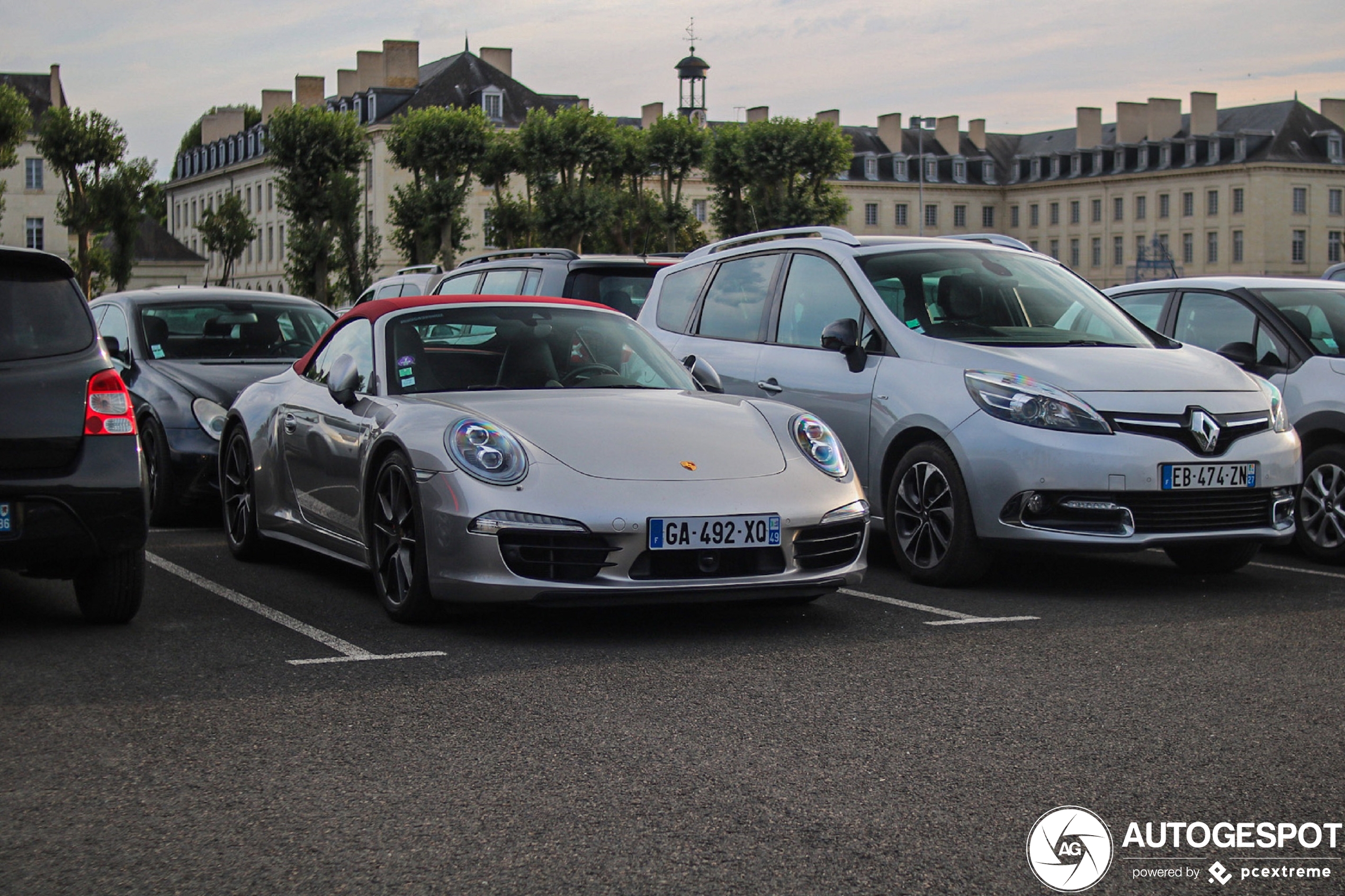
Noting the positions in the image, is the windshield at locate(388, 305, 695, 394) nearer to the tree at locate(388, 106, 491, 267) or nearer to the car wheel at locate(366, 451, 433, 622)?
the car wheel at locate(366, 451, 433, 622)

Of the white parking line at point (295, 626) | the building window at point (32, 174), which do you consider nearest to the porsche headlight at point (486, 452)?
the white parking line at point (295, 626)

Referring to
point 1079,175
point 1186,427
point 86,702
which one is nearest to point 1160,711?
point 1186,427

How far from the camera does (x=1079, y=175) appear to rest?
377 ft

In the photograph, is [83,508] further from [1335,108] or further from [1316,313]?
[1335,108]

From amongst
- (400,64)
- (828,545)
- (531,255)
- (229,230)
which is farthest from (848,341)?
(400,64)

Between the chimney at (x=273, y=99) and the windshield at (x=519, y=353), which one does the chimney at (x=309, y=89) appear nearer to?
the chimney at (x=273, y=99)

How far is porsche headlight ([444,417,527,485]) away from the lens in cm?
629

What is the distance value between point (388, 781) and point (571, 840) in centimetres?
72

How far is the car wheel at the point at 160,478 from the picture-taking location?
1052cm

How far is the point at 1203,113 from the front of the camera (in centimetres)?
10606

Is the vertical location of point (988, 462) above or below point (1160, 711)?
above

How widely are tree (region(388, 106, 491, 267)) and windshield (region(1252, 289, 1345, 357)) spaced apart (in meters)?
66.8

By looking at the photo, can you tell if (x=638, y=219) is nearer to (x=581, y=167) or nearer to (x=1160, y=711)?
(x=581, y=167)

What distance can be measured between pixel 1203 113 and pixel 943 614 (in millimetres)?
106863
